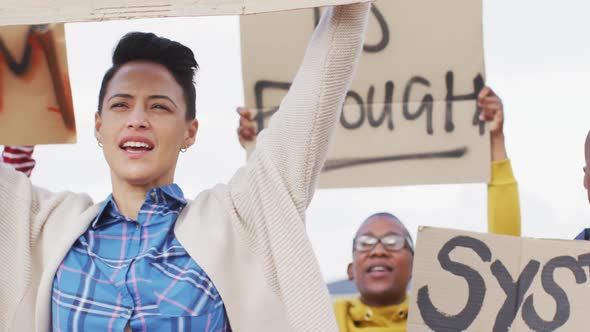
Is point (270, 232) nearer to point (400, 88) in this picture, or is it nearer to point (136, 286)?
point (136, 286)

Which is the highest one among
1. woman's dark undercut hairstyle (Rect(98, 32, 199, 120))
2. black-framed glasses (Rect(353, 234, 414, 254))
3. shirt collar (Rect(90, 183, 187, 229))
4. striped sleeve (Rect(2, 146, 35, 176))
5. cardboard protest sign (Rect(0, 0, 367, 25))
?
cardboard protest sign (Rect(0, 0, 367, 25))

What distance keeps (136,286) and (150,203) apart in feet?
0.68

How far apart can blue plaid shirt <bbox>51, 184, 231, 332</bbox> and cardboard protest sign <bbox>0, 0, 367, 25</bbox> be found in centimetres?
41

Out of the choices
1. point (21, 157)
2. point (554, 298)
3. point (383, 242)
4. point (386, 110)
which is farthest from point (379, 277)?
point (21, 157)

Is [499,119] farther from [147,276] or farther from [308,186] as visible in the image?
[147,276]

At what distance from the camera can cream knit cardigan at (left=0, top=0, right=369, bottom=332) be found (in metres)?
2.06

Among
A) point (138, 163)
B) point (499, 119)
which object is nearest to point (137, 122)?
point (138, 163)

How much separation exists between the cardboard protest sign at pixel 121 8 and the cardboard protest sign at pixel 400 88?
1.29 m

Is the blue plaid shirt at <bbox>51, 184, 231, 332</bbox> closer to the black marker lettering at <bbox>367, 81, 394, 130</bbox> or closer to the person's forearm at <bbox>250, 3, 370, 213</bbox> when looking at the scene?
the person's forearm at <bbox>250, 3, 370, 213</bbox>

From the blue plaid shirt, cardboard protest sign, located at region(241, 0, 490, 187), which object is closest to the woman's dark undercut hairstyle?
the blue plaid shirt

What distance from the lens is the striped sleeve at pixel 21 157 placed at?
313 centimetres

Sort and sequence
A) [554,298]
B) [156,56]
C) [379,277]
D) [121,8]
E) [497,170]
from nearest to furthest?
[121,8] → [156,56] → [554,298] → [497,170] → [379,277]

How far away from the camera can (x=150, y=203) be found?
7.19 feet

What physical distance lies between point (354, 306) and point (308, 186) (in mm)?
1752
